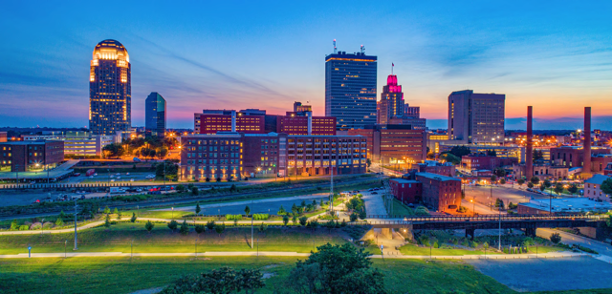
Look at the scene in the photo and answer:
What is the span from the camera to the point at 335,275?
21125 millimetres

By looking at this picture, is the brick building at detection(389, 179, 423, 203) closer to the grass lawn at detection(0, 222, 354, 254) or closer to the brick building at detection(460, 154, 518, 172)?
the grass lawn at detection(0, 222, 354, 254)

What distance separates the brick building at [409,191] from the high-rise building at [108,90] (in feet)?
549

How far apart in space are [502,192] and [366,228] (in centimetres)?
5230

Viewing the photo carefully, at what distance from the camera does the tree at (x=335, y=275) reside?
20359mm

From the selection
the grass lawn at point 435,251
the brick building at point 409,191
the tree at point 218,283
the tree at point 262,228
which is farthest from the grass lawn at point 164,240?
the brick building at point 409,191

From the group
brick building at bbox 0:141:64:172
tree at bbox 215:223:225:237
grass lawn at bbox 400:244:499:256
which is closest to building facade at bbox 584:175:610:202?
grass lawn at bbox 400:244:499:256

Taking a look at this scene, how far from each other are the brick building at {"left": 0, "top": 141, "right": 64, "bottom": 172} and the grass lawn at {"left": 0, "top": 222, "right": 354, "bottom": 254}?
6655 cm

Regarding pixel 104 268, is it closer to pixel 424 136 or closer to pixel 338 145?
pixel 338 145

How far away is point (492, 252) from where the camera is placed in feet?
139

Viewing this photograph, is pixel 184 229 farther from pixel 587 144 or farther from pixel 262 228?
pixel 587 144

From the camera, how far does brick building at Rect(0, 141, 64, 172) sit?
93.1 metres

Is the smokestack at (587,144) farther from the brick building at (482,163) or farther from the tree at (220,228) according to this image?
the tree at (220,228)

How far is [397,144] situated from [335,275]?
13316cm

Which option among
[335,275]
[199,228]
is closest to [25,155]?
[199,228]
